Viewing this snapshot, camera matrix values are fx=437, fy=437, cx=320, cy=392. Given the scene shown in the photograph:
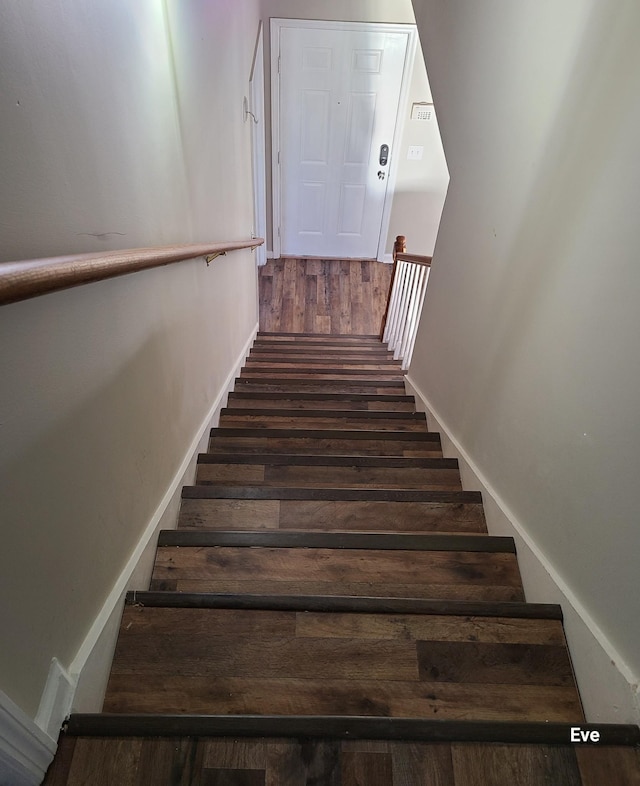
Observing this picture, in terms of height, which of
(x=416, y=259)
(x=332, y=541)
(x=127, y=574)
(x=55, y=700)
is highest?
(x=416, y=259)

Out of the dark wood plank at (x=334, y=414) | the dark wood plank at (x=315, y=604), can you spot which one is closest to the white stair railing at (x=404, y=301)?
the dark wood plank at (x=334, y=414)

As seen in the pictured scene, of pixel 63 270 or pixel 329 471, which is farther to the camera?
pixel 329 471

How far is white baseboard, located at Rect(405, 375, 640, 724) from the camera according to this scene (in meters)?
0.89

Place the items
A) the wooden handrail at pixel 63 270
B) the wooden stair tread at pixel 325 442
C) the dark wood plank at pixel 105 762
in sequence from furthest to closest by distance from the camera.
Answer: the wooden stair tread at pixel 325 442, the dark wood plank at pixel 105 762, the wooden handrail at pixel 63 270

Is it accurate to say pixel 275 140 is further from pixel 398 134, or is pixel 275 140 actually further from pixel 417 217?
pixel 417 217

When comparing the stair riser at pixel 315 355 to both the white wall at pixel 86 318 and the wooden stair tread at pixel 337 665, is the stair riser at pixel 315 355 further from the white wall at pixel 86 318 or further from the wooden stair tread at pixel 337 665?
the wooden stair tread at pixel 337 665

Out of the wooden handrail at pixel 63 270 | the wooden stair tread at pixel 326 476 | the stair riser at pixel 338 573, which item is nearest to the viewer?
the wooden handrail at pixel 63 270

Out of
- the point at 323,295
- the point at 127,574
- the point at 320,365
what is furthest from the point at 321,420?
the point at 323,295

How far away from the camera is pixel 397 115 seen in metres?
4.25

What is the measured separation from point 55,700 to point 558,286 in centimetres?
146

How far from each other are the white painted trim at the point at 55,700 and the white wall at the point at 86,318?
0.02m

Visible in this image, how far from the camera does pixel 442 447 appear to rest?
206cm

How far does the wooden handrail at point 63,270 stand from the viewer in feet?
1.78

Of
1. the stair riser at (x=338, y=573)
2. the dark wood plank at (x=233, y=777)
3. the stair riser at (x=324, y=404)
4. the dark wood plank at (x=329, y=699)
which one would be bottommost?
the dark wood plank at (x=233, y=777)
